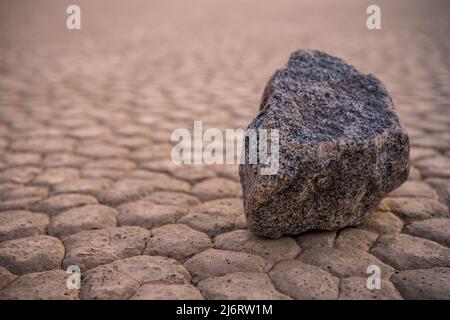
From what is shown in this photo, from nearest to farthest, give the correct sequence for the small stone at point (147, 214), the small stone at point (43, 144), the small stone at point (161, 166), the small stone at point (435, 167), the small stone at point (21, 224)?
the small stone at point (21, 224) → the small stone at point (147, 214) → the small stone at point (435, 167) → the small stone at point (161, 166) → the small stone at point (43, 144)

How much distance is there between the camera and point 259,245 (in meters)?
1.99

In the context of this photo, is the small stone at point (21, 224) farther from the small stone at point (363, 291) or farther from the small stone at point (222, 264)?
the small stone at point (363, 291)

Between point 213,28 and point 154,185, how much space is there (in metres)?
8.27

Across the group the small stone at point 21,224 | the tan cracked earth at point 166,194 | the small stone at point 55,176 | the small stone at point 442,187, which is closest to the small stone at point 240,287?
the tan cracked earth at point 166,194

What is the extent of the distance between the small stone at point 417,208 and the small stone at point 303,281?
0.74 metres

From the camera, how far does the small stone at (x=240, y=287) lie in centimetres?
163

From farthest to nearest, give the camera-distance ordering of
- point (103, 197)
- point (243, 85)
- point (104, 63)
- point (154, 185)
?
point (104, 63) < point (243, 85) < point (154, 185) < point (103, 197)

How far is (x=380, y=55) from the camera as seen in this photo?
700 centimetres

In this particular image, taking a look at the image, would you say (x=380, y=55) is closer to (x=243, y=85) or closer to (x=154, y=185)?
(x=243, y=85)

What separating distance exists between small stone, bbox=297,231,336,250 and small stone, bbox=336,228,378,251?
33 millimetres

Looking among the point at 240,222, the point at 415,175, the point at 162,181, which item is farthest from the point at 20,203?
the point at 415,175

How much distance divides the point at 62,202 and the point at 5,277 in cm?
73
